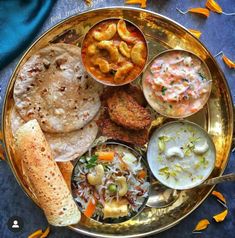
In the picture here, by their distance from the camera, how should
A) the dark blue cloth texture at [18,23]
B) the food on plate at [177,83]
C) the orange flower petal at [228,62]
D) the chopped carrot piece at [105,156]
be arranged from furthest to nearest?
the orange flower petal at [228,62] → the dark blue cloth texture at [18,23] → the chopped carrot piece at [105,156] → the food on plate at [177,83]

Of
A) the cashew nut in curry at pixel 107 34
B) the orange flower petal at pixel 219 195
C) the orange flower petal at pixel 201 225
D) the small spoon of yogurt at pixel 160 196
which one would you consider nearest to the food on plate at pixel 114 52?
the cashew nut in curry at pixel 107 34

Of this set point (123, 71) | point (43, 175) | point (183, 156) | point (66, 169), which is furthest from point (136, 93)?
point (43, 175)

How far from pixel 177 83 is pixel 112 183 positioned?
3.34 ft

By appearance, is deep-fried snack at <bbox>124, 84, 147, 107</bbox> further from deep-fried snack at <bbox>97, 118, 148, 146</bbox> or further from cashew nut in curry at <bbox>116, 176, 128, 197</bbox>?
cashew nut in curry at <bbox>116, 176, 128, 197</bbox>

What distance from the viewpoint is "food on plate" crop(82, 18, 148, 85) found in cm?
A: 400

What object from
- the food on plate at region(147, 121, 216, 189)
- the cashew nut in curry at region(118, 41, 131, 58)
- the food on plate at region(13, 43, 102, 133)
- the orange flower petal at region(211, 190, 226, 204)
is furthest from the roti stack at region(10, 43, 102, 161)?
the orange flower petal at region(211, 190, 226, 204)

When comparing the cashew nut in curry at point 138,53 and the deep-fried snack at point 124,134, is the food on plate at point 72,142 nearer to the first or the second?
the deep-fried snack at point 124,134

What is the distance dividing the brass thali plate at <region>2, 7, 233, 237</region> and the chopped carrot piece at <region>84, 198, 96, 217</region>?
6.9 inches

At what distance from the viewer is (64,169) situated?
4.27 m

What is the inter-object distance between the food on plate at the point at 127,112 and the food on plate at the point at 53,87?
196 millimetres

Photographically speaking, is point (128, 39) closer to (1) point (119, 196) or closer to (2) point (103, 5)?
(2) point (103, 5)

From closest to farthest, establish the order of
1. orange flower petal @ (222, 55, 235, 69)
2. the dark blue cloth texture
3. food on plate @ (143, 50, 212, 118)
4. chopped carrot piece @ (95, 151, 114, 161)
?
food on plate @ (143, 50, 212, 118)
chopped carrot piece @ (95, 151, 114, 161)
the dark blue cloth texture
orange flower petal @ (222, 55, 235, 69)

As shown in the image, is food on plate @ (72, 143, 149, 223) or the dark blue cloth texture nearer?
food on plate @ (72, 143, 149, 223)

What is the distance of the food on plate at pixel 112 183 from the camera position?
4.15 m
